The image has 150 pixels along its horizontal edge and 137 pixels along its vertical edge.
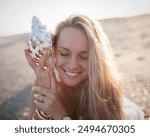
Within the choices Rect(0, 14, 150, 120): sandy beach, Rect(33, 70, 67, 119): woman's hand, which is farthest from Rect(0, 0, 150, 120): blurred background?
Rect(33, 70, 67, 119): woman's hand

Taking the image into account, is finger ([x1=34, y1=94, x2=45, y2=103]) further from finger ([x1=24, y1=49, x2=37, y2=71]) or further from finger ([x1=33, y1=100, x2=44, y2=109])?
finger ([x1=24, y1=49, x2=37, y2=71])

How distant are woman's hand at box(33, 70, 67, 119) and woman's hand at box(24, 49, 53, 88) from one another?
28 millimetres

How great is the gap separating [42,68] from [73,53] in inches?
7.2

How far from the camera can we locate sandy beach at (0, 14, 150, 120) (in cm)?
181

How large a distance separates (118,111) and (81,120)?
0.21m

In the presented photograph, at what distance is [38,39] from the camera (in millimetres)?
1675

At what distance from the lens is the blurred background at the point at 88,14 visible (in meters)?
1.81

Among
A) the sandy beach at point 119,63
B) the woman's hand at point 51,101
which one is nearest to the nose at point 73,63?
the woman's hand at point 51,101

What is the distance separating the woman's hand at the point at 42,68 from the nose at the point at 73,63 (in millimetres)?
82

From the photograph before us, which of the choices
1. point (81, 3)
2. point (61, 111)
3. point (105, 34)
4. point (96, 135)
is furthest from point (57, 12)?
point (96, 135)

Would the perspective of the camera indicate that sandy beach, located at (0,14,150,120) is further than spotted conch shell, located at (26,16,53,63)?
Yes

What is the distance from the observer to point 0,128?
1.89 metres

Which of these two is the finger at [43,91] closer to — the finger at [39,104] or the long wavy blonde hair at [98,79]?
the finger at [39,104]

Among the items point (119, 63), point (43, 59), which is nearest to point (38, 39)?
point (43, 59)
